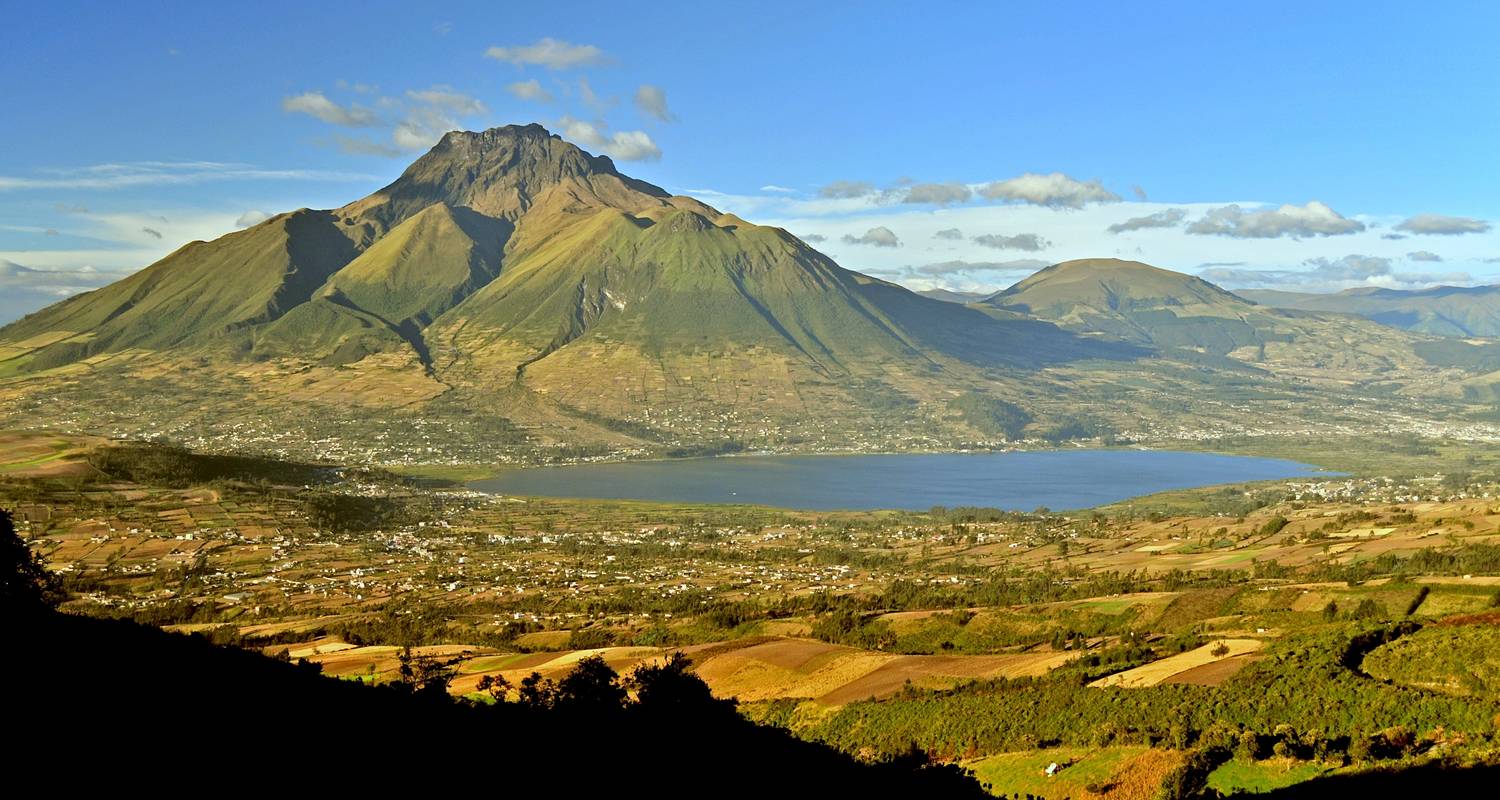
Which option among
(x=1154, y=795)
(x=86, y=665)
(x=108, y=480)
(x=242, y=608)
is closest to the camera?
(x=1154, y=795)

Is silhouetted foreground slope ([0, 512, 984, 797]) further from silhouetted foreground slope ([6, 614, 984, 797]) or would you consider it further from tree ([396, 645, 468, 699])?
tree ([396, 645, 468, 699])

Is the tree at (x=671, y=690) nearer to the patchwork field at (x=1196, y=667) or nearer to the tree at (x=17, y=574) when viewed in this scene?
the patchwork field at (x=1196, y=667)

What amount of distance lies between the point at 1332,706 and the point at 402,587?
104894 mm

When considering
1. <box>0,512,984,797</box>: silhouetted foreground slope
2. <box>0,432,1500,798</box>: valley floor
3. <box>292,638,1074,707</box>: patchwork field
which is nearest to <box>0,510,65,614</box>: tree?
<box>0,512,984,797</box>: silhouetted foreground slope

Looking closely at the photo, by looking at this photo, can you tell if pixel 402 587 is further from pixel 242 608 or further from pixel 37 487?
pixel 37 487

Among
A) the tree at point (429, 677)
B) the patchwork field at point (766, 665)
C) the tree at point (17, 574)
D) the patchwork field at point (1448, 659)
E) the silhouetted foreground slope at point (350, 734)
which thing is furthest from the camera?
the patchwork field at point (766, 665)

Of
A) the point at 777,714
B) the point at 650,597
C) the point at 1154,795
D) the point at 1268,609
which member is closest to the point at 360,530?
the point at 650,597

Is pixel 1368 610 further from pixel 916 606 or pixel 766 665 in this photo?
pixel 766 665

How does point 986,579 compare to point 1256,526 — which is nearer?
point 986,579

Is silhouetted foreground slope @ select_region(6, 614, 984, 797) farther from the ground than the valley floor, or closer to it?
farther from the ground

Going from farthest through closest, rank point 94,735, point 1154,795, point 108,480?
point 108,480
point 1154,795
point 94,735

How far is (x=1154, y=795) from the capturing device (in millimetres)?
39469

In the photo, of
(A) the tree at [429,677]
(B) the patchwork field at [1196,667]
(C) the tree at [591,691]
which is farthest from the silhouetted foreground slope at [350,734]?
(B) the patchwork field at [1196,667]

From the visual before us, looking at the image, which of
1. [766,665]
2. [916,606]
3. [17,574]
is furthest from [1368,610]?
[17,574]
